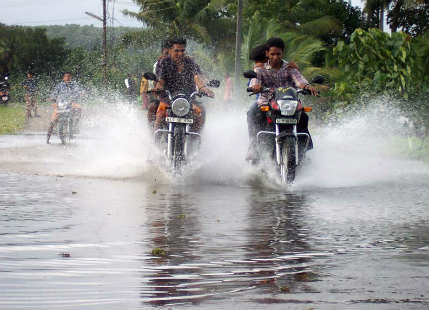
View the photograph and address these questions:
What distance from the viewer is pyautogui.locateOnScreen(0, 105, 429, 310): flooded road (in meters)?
5.54

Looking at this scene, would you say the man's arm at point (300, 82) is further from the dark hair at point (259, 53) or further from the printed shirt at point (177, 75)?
the printed shirt at point (177, 75)

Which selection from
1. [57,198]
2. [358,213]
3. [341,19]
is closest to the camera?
[358,213]

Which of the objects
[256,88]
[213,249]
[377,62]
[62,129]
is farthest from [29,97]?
[213,249]

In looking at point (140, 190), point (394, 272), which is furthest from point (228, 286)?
point (140, 190)

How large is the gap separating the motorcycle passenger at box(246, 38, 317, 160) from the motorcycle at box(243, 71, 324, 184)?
14cm

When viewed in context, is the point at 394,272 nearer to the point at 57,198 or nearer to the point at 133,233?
the point at 133,233

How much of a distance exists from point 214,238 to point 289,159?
16.3ft

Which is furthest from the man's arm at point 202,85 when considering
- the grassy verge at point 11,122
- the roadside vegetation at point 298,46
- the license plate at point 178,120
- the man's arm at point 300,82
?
the grassy verge at point 11,122

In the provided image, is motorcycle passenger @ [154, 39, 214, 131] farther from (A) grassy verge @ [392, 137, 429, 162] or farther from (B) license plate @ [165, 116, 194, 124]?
(A) grassy verge @ [392, 137, 429, 162]

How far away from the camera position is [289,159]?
42.4 ft

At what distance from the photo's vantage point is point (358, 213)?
999 cm

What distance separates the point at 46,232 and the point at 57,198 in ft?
10.3

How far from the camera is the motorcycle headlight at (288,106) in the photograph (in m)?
13.1

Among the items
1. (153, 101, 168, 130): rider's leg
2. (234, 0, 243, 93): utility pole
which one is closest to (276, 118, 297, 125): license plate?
(153, 101, 168, 130): rider's leg
